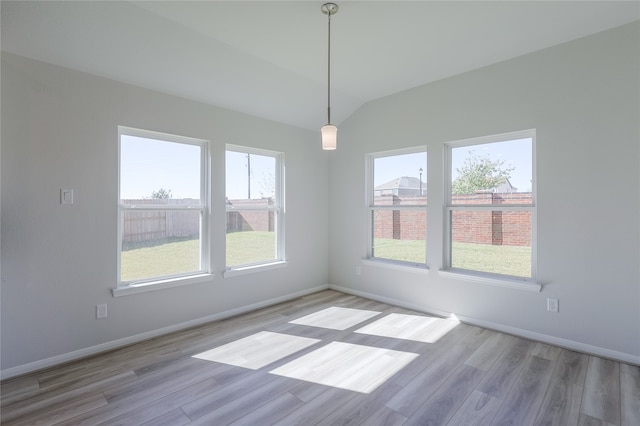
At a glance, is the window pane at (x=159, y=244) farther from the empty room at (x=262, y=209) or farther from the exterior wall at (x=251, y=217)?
the exterior wall at (x=251, y=217)

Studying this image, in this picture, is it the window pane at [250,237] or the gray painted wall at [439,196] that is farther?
the window pane at [250,237]

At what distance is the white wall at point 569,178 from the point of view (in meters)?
2.63

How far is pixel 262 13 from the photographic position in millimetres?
2479

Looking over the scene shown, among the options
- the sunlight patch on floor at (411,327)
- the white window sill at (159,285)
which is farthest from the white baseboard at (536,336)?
the white window sill at (159,285)

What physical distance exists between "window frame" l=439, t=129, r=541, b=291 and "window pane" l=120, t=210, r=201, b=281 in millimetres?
2952

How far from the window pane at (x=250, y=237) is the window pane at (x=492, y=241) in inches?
93.8

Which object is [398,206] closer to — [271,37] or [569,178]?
[569,178]

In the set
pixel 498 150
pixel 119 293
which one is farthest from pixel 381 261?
pixel 119 293

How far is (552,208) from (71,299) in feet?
14.6

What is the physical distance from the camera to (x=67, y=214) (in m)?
2.66

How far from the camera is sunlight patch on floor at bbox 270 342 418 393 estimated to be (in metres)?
2.38

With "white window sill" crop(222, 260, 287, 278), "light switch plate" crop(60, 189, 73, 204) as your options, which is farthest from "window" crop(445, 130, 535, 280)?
"light switch plate" crop(60, 189, 73, 204)

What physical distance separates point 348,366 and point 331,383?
0.29 m

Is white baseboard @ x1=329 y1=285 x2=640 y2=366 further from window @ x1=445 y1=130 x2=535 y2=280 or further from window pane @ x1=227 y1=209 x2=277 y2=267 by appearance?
window pane @ x1=227 y1=209 x2=277 y2=267
